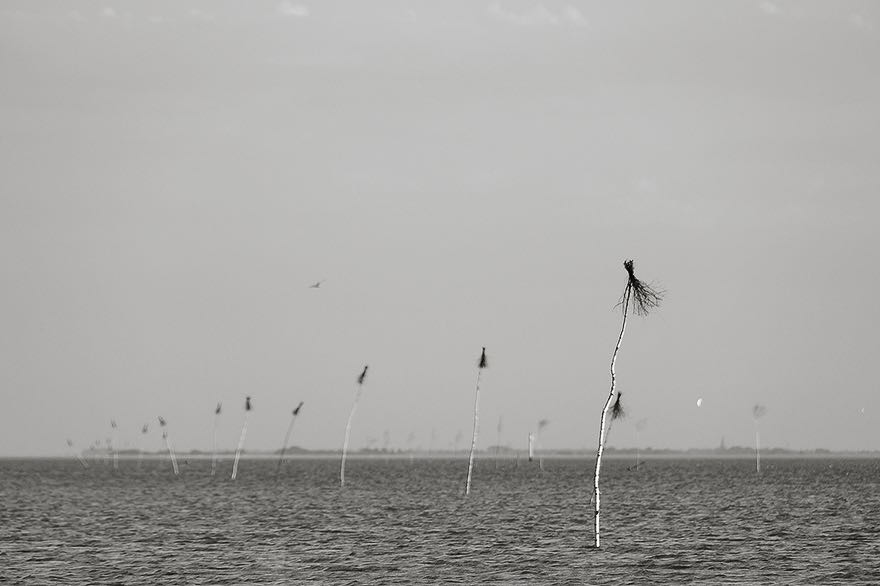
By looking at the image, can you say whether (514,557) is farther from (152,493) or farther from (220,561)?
(152,493)

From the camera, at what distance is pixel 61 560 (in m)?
51.3

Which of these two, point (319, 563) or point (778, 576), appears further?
point (319, 563)

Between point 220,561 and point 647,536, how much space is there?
24131 mm

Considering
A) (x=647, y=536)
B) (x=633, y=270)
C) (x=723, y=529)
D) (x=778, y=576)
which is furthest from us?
(x=723, y=529)

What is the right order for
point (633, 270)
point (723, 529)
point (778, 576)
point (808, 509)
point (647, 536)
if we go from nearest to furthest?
point (778, 576) < point (633, 270) < point (647, 536) < point (723, 529) < point (808, 509)

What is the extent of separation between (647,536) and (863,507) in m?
36.0

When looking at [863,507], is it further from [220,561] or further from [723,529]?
[220,561]

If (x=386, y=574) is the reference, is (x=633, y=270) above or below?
above

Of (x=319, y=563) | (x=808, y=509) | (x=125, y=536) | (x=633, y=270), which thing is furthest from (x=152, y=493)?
(x=633, y=270)

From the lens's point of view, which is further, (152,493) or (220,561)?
(152,493)

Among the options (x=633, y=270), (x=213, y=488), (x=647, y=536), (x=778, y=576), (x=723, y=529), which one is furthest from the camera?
(x=213, y=488)

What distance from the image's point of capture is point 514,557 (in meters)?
51.8

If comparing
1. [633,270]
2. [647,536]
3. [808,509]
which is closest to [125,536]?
[647,536]

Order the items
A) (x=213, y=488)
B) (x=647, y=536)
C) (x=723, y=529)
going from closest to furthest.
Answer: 1. (x=647, y=536)
2. (x=723, y=529)
3. (x=213, y=488)
